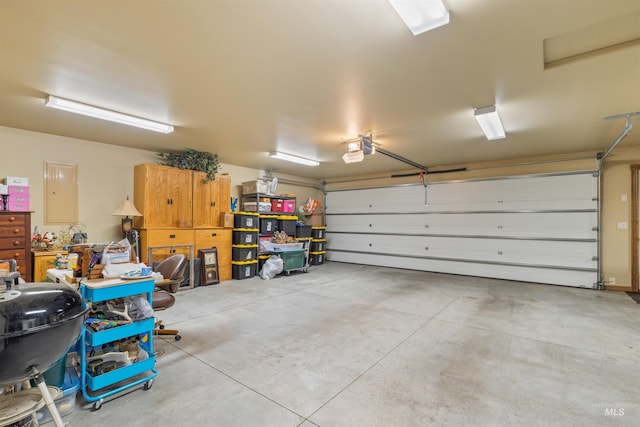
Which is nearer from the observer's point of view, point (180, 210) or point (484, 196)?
point (180, 210)

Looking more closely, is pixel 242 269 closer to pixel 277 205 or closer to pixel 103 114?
pixel 277 205

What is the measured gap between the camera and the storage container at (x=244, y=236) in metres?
6.23

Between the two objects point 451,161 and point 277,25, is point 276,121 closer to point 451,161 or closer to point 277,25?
point 277,25

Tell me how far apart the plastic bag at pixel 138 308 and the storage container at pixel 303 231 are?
18.5ft

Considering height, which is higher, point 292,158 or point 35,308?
point 292,158

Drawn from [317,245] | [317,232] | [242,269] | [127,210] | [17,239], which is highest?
[127,210]

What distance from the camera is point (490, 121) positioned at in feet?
12.6

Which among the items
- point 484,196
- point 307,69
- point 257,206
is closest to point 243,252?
point 257,206

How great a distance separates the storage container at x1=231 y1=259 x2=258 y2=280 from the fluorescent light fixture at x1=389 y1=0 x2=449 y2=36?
5.37 meters

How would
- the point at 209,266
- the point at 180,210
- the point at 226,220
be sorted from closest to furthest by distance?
the point at 180,210
the point at 209,266
the point at 226,220

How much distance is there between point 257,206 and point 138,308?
15.5 feet

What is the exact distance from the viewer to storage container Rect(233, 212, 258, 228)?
632 centimetres

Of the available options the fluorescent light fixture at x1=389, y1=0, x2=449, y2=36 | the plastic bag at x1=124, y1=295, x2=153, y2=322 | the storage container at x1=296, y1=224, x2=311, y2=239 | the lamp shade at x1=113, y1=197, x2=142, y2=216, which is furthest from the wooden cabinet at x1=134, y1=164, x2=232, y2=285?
the fluorescent light fixture at x1=389, y1=0, x2=449, y2=36

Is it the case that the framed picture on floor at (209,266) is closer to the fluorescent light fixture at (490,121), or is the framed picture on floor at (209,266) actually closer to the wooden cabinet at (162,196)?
the wooden cabinet at (162,196)
